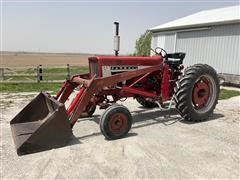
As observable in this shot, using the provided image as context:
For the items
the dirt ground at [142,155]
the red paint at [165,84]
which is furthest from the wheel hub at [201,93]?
the red paint at [165,84]

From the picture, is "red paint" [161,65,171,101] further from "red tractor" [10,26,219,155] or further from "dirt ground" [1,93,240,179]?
"dirt ground" [1,93,240,179]

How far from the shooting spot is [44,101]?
499 cm

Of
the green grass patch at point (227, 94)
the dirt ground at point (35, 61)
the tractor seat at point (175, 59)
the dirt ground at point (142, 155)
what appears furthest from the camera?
the dirt ground at point (35, 61)

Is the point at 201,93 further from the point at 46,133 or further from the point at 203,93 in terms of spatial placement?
the point at 46,133

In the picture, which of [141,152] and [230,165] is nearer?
[230,165]

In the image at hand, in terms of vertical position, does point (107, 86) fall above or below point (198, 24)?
below

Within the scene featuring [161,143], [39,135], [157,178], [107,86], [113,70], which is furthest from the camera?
[113,70]

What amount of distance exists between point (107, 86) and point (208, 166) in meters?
2.22

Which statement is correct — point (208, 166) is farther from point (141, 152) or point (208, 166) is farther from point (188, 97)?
point (188, 97)

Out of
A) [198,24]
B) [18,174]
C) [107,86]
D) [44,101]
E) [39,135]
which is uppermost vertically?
[198,24]

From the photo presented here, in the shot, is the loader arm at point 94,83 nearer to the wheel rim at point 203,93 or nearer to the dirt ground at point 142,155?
the dirt ground at point 142,155

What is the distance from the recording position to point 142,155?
3.91 metres

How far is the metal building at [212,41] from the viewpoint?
1123 cm

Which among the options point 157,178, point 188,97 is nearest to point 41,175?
point 157,178
